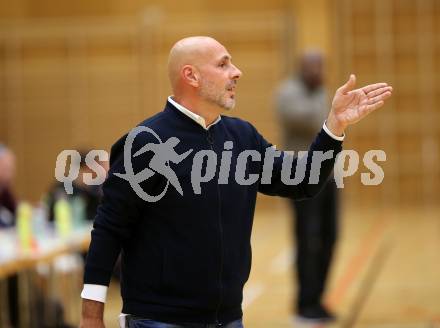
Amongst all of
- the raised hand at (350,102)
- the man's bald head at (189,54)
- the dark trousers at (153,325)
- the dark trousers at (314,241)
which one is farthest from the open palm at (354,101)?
the dark trousers at (314,241)

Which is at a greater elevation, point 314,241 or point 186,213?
point 186,213

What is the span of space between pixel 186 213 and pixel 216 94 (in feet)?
1.43

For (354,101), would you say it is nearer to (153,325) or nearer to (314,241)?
(153,325)

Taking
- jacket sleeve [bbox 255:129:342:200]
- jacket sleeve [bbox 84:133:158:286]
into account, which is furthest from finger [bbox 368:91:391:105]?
jacket sleeve [bbox 84:133:158:286]

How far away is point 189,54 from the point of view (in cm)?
329

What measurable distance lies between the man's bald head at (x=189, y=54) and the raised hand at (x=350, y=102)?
47cm

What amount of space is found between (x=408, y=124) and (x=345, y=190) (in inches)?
71.6

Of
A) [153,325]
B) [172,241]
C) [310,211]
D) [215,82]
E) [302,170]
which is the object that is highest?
[215,82]

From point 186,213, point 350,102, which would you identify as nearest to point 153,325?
point 186,213

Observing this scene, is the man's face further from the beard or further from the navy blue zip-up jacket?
the navy blue zip-up jacket

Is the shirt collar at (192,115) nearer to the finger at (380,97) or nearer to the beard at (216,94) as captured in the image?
the beard at (216,94)

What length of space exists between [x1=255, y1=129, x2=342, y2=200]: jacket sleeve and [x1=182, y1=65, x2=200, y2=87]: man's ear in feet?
1.24

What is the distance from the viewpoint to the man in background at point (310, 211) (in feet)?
23.9

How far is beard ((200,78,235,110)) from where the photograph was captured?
10.8 ft
